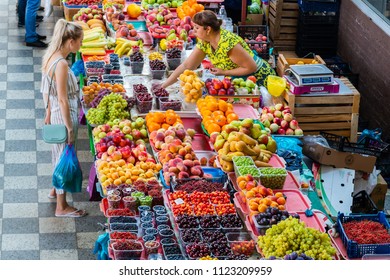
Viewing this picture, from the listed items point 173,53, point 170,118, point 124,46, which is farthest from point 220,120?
point 124,46

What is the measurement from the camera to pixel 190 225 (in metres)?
5.88

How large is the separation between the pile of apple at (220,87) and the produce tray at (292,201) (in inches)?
69.9

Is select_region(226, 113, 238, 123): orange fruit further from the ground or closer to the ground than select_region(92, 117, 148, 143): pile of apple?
further from the ground

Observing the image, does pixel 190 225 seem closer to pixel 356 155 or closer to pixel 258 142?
pixel 258 142

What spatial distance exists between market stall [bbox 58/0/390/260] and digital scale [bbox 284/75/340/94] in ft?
0.19

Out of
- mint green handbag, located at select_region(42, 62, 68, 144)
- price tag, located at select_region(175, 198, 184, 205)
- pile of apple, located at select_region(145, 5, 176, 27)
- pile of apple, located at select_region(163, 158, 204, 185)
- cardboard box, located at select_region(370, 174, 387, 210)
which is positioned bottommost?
cardboard box, located at select_region(370, 174, 387, 210)

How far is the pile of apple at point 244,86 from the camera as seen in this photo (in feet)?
26.6

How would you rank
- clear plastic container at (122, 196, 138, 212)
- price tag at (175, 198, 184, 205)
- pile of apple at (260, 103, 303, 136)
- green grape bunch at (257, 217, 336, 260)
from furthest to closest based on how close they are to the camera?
pile of apple at (260, 103, 303, 136)
clear plastic container at (122, 196, 138, 212)
price tag at (175, 198, 184, 205)
green grape bunch at (257, 217, 336, 260)

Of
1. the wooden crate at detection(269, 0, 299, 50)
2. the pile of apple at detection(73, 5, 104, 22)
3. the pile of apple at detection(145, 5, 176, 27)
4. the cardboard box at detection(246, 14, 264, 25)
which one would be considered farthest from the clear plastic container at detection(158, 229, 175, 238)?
the cardboard box at detection(246, 14, 264, 25)

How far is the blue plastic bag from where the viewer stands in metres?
7.62

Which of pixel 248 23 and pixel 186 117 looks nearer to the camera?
pixel 186 117

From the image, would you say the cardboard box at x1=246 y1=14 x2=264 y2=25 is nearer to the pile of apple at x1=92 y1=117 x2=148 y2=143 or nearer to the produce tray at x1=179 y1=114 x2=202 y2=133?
the produce tray at x1=179 y1=114 x2=202 y2=133

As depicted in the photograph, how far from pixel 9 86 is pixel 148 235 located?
224 inches

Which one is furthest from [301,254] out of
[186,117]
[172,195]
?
[186,117]
